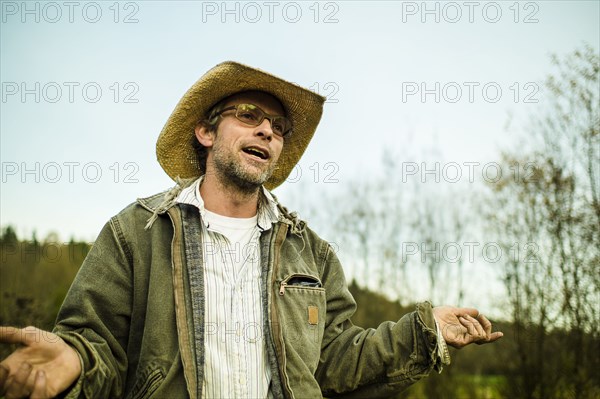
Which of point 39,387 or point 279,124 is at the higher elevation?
A: point 279,124

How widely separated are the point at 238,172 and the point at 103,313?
1108 millimetres

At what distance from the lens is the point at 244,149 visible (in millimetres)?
3227

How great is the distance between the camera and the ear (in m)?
3.46

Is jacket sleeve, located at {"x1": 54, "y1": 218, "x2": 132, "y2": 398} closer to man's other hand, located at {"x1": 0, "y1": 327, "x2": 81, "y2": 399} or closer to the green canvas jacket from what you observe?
the green canvas jacket

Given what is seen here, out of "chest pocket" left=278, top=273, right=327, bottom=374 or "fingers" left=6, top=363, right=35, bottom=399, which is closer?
"fingers" left=6, top=363, right=35, bottom=399

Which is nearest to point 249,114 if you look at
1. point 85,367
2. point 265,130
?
point 265,130

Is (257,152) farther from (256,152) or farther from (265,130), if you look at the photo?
(265,130)

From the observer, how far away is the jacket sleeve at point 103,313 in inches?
89.8

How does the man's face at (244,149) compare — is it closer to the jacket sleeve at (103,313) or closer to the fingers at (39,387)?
the jacket sleeve at (103,313)

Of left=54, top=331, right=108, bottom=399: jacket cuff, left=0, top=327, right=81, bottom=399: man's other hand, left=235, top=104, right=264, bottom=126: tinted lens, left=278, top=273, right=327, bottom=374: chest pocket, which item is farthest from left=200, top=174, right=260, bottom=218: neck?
left=0, top=327, right=81, bottom=399: man's other hand

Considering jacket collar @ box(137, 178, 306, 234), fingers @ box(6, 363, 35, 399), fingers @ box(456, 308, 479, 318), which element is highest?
jacket collar @ box(137, 178, 306, 234)

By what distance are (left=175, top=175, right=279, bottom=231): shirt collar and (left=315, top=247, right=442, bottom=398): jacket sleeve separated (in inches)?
18.0

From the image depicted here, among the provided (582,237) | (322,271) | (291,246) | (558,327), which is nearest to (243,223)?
(291,246)

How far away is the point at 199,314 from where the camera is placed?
2631mm
